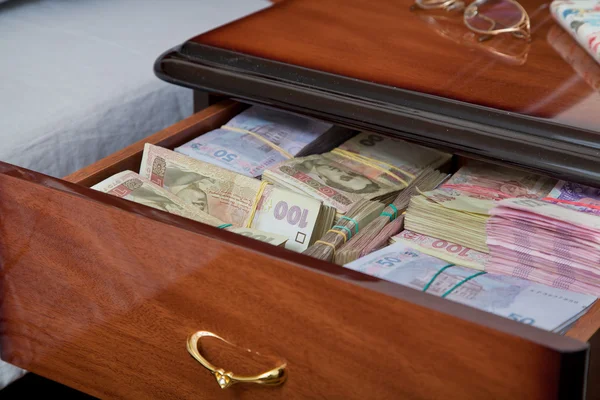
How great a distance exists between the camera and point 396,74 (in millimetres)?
908

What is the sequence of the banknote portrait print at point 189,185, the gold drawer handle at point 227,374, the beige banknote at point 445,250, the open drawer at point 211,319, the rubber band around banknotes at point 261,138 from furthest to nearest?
the rubber band around banknotes at point 261,138 → the banknote portrait print at point 189,185 → the beige banknote at point 445,250 → the gold drawer handle at point 227,374 → the open drawer at point 211,319

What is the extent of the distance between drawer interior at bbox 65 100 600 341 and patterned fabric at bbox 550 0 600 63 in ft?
0.74

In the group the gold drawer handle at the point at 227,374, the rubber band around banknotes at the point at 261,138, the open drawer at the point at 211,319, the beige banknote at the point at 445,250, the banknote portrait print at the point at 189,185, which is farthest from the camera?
the rubber band around banknotes at the point at 261,138

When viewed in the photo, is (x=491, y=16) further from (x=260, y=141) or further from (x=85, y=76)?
(x=85, y=76)

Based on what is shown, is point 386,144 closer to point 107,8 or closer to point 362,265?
point 362,265

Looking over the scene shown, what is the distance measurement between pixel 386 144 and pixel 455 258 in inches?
11.2

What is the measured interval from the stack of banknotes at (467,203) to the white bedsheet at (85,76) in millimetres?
479

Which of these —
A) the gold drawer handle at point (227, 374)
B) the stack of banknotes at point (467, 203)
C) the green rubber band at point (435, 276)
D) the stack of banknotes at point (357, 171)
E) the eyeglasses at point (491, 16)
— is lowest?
the gold drawer handle at point (227, 374)

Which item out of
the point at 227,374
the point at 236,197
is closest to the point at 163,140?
the point at 236,197

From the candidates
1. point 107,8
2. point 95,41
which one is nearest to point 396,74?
point 95,41

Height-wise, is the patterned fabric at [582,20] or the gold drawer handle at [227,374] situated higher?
the patterned fabric at [582,20]

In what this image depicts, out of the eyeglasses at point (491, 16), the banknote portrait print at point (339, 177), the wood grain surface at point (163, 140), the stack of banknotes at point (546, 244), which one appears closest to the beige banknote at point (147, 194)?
the wood grain surface at point (163, 140)

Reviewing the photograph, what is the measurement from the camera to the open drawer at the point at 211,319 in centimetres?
57

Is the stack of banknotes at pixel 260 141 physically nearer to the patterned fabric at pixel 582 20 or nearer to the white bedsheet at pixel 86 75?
the white bedsheet at pixel 86 75
